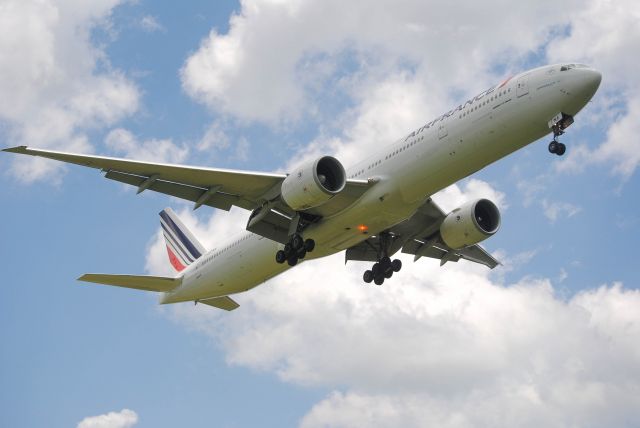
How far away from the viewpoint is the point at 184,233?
42.0 metres

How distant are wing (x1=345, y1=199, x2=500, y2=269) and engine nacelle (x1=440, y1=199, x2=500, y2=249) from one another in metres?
0.72

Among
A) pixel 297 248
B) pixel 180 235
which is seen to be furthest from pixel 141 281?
pixel 297 248

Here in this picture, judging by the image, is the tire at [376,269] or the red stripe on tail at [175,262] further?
the red stripe on tail at [175,262]

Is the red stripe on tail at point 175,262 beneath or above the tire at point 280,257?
above

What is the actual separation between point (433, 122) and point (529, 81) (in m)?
3.67

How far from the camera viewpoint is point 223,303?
3972cm

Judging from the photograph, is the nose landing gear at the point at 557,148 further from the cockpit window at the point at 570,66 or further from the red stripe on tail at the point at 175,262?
the red stripe on tail at the point at 175,262

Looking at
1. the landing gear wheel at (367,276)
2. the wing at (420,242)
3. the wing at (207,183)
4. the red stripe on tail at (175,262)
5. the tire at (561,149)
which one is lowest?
the tire at (561,149)

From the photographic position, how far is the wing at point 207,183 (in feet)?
95.3

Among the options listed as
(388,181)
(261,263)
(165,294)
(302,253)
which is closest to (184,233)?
(165,294)

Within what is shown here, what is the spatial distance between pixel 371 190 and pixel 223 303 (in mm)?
12961

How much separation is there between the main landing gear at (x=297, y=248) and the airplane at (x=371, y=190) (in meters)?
0.04

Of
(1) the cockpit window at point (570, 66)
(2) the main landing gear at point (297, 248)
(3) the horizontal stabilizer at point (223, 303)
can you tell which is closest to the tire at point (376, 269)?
(2) the main landing gear at point (297, 248)

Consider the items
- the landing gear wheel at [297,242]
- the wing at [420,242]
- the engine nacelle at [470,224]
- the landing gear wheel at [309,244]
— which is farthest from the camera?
the wing at [420,242]
